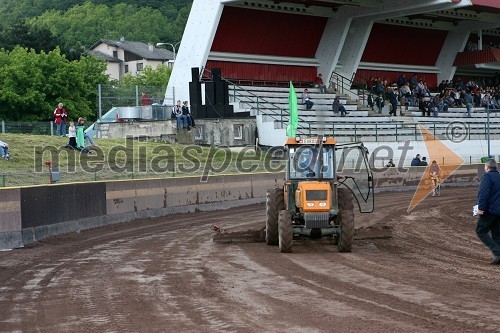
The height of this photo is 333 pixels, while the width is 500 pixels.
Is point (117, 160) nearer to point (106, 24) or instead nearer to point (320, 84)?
point (320, 84)

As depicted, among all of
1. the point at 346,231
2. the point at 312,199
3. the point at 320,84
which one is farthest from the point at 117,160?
the point at 320,84

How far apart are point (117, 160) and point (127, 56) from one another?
390 feet

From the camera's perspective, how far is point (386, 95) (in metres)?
51.4

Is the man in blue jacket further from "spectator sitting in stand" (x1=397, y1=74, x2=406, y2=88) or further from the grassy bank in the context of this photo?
"spectator sitting in stand" (x1=397, y1=74, x2=406, y2=88)

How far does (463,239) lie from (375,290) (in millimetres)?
8156

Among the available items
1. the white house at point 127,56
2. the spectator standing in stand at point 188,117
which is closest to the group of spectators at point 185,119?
the spectator standing in stand at point 188,117

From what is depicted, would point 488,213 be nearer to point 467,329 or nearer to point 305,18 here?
point 467,329

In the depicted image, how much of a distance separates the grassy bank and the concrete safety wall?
1.38 feet

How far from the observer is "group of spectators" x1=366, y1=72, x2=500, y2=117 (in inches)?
2018

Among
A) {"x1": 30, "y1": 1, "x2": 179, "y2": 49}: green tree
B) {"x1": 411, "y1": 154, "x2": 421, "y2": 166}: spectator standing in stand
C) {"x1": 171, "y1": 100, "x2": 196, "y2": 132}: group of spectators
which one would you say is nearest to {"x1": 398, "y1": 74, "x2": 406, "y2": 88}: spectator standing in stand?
{"x1": 411, "y1": 154, "x2": 421, "y2": 166}: spectator standing in stand

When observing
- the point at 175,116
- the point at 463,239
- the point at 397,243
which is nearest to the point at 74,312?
the point at 397,243

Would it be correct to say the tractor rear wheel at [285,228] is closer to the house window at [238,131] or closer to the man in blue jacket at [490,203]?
the man in blue jacket at [490,203]

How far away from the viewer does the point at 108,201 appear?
2452 centimetres

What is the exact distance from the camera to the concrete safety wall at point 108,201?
63.0ft
